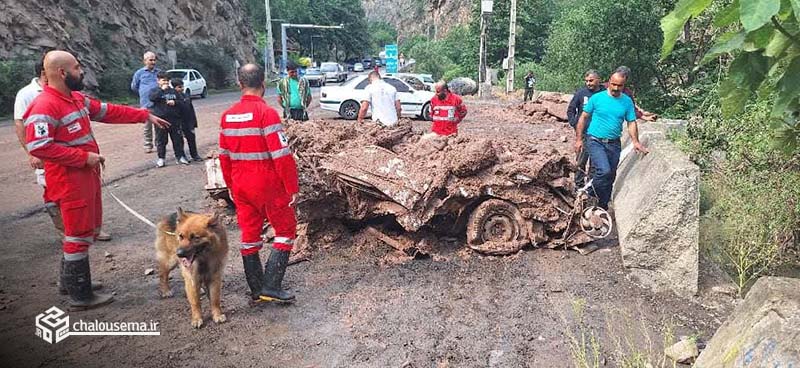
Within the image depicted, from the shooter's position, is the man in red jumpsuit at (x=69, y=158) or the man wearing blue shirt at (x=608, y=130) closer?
the man in red jumpsuit at (x=69, y=158)

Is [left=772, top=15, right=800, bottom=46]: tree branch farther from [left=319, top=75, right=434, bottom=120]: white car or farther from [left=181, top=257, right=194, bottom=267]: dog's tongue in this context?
[left=319, top=75, right=434, bottom=120]: white car

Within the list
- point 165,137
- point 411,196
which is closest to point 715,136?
point 411,196

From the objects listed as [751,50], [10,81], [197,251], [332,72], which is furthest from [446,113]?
[332,72]

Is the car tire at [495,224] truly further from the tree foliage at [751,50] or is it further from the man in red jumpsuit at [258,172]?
the tree foliage at [751,50]

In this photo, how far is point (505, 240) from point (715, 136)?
3.93 metres

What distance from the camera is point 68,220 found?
3.76 meters

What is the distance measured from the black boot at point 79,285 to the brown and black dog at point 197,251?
617 millimetres

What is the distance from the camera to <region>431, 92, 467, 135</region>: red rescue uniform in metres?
7.54

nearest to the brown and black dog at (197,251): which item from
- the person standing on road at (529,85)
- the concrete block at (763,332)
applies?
the concrete block at (763,332)

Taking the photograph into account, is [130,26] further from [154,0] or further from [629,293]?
[629,293]

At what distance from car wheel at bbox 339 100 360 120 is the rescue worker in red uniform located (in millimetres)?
9636

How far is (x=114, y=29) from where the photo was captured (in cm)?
2720

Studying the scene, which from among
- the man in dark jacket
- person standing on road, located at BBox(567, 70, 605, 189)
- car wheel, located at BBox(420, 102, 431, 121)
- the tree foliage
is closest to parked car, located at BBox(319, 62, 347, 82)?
car wheel, located at BBox(420, 102, 431, 121)

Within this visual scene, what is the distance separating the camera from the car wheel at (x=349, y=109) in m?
17.0
